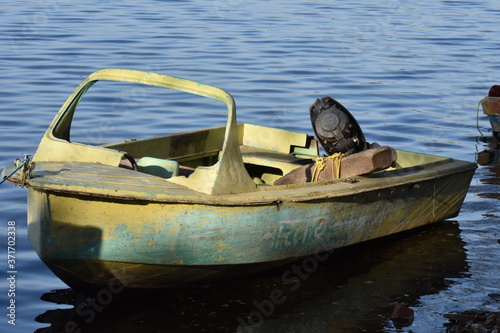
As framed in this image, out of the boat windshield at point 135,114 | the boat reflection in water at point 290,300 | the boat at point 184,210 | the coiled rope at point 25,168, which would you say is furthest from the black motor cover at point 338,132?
the boat windshield at point 135,114

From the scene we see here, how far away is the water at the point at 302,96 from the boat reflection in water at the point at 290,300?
0.6 inches

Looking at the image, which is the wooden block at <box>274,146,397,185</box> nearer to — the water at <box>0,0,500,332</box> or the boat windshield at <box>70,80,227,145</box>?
the water at <box>0,0,500,332</box>

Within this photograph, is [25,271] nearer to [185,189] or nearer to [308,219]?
[185,189]

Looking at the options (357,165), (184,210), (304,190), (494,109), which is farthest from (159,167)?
(494,109)

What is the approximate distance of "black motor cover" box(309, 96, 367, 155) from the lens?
8.14 meters

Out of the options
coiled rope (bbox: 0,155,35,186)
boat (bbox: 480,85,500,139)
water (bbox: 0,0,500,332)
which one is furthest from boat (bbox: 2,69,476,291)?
boat (bbox: 480,85,500,139)

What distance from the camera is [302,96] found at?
51.0ft

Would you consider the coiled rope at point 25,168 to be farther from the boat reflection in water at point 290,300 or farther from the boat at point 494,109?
the boat at point 494,109

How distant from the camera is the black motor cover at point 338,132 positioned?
8.14 metres

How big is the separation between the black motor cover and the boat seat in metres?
1.49

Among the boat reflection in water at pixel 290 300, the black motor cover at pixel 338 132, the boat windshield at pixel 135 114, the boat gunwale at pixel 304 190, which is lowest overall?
the boat reflection in water at pixel 290 300

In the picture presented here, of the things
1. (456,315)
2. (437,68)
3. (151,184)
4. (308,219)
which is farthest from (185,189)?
(437,68)

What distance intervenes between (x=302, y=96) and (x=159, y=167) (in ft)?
27.5

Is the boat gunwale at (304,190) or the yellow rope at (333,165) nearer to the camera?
the boat gunwale at (304,190)
